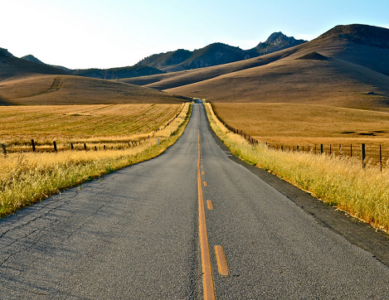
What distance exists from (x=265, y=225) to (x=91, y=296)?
13.1ft

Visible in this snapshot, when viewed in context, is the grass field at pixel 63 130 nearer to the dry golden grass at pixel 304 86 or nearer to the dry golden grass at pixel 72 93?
the dry golden grass at pixel 72 93

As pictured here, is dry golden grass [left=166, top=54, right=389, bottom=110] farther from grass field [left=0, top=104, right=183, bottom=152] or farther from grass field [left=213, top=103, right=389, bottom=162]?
grass field [left=0, top=104, right=183, bottom=152]

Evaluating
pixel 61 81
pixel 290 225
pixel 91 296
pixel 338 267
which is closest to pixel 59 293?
pixel 91 296

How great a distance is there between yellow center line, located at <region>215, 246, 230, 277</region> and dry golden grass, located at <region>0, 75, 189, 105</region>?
380 ft

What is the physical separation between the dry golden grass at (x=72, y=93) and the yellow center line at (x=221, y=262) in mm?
115961

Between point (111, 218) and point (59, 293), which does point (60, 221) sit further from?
point (59, 293)

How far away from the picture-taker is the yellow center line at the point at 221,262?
435cm

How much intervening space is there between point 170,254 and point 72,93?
447ft

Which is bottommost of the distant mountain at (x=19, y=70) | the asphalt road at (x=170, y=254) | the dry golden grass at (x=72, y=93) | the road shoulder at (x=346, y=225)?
the road shoulder at (x=346, y=225)

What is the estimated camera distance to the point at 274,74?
180125 millimetres

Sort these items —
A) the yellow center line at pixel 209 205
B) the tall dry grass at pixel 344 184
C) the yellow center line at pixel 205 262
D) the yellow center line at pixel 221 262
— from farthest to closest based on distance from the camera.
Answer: the yellow center line at pixel 209 205, the tall dry grass at pixel 344 184, the yellow center line at pixel 221 262, the yellow center line at pixel 205 262

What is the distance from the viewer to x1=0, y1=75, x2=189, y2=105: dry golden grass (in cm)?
11306

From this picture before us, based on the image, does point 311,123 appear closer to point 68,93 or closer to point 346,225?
point 346,225

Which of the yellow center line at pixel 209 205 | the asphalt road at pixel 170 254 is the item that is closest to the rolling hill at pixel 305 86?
the yellow center line at pixel 209 205
